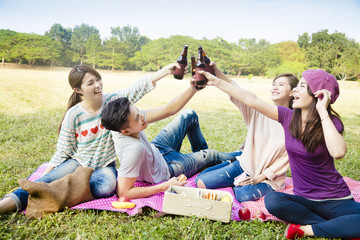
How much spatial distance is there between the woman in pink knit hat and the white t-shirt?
1181 millimetres

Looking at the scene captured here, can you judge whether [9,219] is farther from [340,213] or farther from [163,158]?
[340,213]

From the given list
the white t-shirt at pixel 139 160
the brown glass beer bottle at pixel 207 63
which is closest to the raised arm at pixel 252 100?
the brown glass beer bottle at pixel 207 63

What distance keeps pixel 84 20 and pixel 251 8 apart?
135 ft

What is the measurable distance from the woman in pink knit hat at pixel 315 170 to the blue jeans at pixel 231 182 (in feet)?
1.65

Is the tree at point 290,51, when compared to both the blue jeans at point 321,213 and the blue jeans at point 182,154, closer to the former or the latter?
the blue jeans at point 182,154

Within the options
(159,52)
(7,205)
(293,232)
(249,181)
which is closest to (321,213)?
(293,232)

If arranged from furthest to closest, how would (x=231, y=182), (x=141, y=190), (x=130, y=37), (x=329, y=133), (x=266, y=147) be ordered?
(x=130, y=37) → (x=231, y=182) → (x=266, y=147) → (x=141, y=190) → (x=329, y=133)

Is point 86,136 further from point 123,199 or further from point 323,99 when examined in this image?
point 323,99

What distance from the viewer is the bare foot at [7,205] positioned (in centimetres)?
257

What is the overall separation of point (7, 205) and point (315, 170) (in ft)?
9.61

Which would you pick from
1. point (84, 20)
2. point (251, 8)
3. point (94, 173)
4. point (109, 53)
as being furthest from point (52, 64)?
point (251, 8)

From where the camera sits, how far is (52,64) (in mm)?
42469

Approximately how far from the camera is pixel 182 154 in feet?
11.8

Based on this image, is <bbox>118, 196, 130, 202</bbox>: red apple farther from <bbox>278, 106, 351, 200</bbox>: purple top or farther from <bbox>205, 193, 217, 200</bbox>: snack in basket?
<bbox>278, 106, 351, 200</bbox>: purple top
